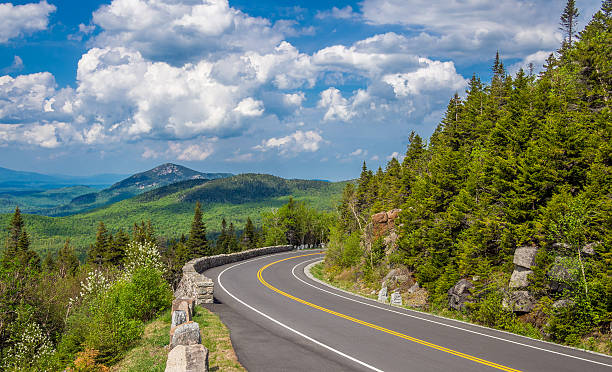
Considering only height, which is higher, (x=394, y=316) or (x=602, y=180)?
(x=602, y=180)

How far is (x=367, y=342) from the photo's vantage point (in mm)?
13148

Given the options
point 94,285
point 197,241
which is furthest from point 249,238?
point 94,285

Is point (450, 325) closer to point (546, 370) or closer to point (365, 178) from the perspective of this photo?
point (546, 370)

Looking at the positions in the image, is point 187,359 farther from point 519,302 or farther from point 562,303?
point 519,302

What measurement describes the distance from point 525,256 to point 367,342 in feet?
27.1

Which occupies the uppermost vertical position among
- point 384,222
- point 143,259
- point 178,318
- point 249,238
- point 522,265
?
point 384,222

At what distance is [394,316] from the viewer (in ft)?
57.3

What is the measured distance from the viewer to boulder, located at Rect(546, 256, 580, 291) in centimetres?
1392

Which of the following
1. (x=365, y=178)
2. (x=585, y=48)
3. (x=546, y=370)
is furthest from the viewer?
(x=365, y=178)

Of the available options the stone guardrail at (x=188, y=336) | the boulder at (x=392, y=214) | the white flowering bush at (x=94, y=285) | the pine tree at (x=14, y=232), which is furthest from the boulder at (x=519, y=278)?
the pine tree at (x=14, y=232)

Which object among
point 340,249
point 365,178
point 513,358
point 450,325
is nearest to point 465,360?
point 513,358

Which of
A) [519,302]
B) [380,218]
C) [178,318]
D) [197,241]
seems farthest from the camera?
[197,241]

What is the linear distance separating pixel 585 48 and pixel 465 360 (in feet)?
73.7

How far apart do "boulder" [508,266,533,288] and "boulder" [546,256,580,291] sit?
1.05 meters
